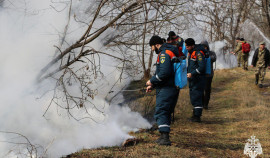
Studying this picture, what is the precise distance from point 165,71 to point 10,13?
368cm

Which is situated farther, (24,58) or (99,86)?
(99,86)

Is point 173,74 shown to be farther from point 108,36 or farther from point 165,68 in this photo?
point 108,36

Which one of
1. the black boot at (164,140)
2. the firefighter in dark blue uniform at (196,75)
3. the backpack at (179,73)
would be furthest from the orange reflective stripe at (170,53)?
the firefighter in dark blue uniform at (196,75)

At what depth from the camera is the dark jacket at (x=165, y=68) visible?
473 centimetres

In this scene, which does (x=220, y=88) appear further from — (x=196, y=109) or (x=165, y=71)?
(x=165, y=71)

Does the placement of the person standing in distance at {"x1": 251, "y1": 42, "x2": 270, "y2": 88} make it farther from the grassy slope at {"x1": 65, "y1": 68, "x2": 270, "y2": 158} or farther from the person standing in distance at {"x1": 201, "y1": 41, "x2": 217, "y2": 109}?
the person standing in distance at {"x1": 201, "y1": 41, "x2": 217, "y2": 109}

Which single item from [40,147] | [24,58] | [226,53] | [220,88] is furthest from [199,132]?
[226,53]

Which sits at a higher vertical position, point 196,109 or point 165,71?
point 165,71

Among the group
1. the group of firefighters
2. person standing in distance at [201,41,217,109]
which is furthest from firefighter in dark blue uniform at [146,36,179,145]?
person standing in distance at [201,41,217,109]

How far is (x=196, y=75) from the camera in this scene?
7125mm

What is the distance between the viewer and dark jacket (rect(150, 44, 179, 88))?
4.73 metres

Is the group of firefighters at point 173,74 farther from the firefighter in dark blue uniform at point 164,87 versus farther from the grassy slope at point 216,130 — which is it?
the grassy slope at point 216,130

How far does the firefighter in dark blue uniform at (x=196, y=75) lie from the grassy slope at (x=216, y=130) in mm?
397

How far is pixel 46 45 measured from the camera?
21.7ft
